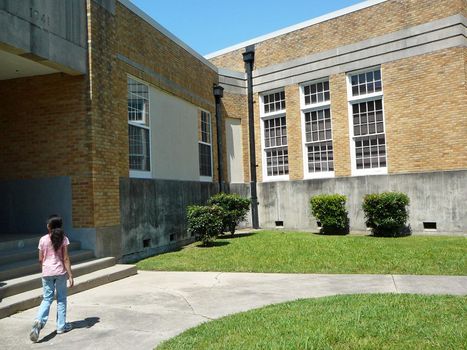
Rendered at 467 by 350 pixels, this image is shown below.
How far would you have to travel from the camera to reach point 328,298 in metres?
6.84

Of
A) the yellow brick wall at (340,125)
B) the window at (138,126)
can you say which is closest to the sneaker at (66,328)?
the window at (138,126)

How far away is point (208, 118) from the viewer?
1738 cm

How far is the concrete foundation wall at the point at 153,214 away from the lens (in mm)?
11594

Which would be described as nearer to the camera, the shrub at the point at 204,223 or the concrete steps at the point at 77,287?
the concrete steps at the point at 77,287

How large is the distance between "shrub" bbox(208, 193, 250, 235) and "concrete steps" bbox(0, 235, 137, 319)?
5547 mm

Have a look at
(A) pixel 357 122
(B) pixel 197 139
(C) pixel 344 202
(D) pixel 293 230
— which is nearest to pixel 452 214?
(C) pixel 344 202

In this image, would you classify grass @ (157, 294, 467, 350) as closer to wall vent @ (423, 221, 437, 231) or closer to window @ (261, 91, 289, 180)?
wall vent @ (423, 221, 437, 231)

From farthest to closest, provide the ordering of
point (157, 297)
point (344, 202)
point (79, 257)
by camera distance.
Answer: point (344, 202) → point (79, 257) → point (157, 297)

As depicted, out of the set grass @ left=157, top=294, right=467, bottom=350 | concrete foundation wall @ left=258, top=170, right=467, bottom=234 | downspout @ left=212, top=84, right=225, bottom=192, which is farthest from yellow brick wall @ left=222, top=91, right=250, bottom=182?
grass @ left=157, top=294, right=467, bottom=350

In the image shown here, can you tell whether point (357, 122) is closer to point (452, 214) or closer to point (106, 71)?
point (452, 214)

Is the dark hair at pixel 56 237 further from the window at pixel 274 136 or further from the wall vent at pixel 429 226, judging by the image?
the window at pixel 274 136

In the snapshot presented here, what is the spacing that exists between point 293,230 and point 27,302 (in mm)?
11750

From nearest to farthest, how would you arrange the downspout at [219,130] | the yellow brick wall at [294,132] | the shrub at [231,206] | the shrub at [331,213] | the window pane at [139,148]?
the window pane at [139,148] → the shrub at [231,206] → the shrub at [331,213] → the downspout at [219,130] → the yellow brick wall at [294,132]

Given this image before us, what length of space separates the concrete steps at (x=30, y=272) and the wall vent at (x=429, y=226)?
31.6ft
